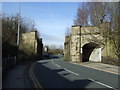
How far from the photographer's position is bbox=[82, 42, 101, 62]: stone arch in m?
38.8

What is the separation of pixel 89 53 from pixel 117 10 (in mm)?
12819

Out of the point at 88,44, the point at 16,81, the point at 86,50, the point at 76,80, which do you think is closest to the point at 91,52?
the point at 86,50

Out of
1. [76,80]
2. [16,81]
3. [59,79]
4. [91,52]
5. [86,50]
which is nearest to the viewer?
[16,81]

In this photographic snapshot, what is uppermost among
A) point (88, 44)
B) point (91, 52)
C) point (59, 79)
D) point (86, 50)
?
point (88, 44)

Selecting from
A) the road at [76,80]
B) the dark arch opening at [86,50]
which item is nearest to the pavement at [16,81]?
the road at [76,80]

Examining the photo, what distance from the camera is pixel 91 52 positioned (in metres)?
41.6

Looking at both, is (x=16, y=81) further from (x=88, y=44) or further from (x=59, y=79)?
(x=88, y=44)

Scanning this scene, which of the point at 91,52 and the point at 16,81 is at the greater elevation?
the point at 91,52

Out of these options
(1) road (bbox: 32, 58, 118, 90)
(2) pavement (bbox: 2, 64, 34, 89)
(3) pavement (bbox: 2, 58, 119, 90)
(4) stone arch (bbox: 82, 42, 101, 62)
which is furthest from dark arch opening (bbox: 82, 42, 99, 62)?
(2) pavement (bbox: 2, 64, 34, 89)

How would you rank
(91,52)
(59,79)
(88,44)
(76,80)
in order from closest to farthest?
(76,80), (59,79), (88,44), (91,52)

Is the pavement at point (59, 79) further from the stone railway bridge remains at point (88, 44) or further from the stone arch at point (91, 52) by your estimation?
the stone arch at point (91, 52)

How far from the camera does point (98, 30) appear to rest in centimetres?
3769

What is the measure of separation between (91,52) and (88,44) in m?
2.29

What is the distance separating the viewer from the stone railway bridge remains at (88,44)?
3693 cm
